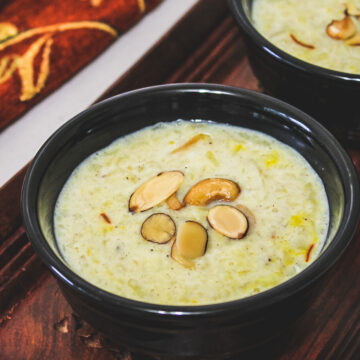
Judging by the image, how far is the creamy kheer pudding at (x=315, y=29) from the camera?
1.63 meters

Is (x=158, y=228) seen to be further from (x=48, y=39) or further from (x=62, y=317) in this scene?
(x=48, y=39)

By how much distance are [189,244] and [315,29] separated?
806mm

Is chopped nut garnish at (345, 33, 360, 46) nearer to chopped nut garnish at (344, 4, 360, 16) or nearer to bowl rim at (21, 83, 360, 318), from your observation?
chopped nut garnish at (344, 4, 360, 16)

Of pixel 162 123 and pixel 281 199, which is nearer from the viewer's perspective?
pixel 281 199

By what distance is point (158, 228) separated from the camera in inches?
47.4

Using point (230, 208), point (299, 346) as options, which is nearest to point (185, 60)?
point (230, 208)

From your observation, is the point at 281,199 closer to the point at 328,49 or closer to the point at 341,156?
the point at 341,156

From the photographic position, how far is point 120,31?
1.95 meters

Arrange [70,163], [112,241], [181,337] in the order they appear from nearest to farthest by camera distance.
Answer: [181,337]
[112,241]
[70,163]

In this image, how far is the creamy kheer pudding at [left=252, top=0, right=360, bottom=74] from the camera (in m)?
1.63

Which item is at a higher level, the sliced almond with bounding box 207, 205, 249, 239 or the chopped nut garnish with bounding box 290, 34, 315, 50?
the sliced almond with bounding box 207, 205, 249, 239

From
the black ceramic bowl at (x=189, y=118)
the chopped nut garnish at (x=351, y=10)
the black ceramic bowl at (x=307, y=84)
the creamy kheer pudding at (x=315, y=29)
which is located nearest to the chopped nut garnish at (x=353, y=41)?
the creamy kheer pudding at (x=315, y=29)

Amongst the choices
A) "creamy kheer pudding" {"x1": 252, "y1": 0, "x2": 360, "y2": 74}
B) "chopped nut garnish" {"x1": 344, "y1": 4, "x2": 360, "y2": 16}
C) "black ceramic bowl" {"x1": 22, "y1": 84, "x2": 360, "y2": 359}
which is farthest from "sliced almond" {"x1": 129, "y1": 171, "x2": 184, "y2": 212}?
"chopped nut garnish" {"x1": 344, "y1": 4, "x2": 360, "y2": 16}

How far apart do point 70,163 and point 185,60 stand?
70cm
